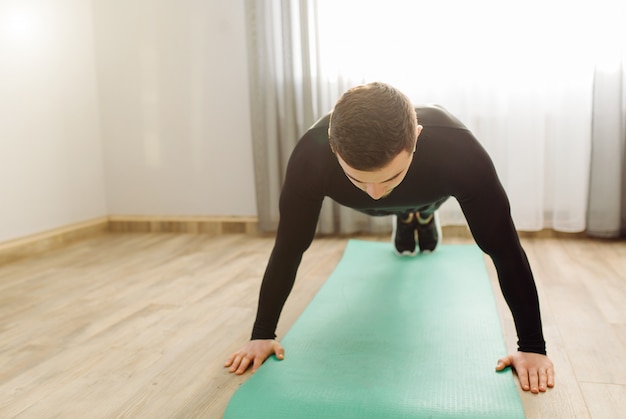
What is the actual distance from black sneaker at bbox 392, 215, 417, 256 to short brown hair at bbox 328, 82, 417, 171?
1286 millimetres

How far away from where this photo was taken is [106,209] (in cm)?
321

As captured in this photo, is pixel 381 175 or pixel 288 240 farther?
pixel 288 240

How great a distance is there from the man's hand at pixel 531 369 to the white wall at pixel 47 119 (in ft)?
7.05

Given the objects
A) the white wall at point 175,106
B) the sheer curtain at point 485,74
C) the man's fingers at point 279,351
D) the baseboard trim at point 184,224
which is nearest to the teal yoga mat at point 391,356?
the man's fingers at point 279,351

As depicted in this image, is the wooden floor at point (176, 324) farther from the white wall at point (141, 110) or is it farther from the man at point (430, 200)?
the white wall at point (141, 110)

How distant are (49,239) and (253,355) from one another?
177 centimetres

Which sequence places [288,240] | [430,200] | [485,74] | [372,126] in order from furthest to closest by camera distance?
[485,74] → [430,200] → [288,240] → [372,126]

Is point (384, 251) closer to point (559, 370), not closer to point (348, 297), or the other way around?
point (348, 297)

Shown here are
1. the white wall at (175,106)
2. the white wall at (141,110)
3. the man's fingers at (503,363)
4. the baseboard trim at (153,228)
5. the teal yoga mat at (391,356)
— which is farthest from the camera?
the white wall at (175,106)

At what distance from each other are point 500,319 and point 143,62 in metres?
2.30

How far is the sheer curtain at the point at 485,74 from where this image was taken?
8.22ft

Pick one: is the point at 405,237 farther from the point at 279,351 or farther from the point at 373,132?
the point at 373,132

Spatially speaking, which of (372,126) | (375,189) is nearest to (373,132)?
(372,126)

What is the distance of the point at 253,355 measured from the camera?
4.36 feet
